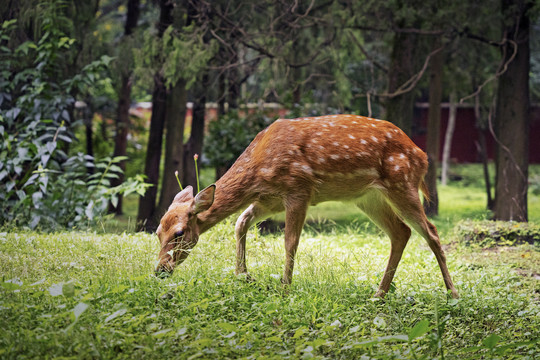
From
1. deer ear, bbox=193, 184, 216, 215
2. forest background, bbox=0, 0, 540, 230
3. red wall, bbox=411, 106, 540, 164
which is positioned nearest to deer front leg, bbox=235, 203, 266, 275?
deer ear, bbox=193, 184, 216, 215

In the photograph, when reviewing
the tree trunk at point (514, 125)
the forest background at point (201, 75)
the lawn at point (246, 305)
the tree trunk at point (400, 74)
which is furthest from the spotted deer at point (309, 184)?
the tree trunk at point (400, 74)

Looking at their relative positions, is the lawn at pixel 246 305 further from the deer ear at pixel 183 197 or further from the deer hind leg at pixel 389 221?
the deer ear at pixel 183 197

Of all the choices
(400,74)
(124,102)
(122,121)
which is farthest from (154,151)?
(400,74)

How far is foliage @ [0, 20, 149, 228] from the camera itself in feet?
26.3

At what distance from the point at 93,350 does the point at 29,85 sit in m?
6.82

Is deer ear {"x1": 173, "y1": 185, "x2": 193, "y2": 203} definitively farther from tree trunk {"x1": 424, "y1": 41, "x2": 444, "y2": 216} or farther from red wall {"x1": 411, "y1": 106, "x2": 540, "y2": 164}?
red wall {"x1": 411, "y1": 106, "x2": 540, "y2": 164}

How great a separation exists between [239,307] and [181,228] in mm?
887

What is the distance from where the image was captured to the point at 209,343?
10.9 ft

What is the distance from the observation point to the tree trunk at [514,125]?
9.67 meters

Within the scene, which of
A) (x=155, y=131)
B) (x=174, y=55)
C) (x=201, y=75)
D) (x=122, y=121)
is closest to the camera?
(x=174, y=55)

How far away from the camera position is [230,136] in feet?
34.0

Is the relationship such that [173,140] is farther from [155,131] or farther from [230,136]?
[230,136]

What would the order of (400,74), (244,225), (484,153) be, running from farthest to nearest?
(484,153) → (400,74) → (244,225)

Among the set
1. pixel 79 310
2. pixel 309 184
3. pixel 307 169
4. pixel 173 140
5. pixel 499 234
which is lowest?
pixel 499 234
